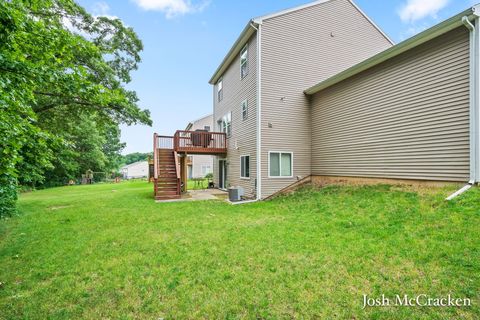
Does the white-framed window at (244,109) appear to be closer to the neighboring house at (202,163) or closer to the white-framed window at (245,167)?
the white-framed window at (245,167)

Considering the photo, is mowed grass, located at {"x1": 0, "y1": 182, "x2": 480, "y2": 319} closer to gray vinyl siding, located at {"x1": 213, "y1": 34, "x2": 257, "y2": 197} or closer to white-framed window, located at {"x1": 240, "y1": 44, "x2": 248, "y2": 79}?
gray vinyl siding, located at {"x1": 213, "y1": 34, "x2": 257, "y2": 197}

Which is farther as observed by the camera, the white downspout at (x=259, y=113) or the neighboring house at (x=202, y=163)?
the neighboring house at (x=202, y=163)

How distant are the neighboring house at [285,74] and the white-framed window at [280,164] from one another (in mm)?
45

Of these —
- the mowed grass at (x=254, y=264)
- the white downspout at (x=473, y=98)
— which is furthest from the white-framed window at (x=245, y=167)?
the white downspout at (x=473, y=98)

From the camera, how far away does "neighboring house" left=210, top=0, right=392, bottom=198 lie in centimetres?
1057

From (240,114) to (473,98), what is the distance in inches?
354

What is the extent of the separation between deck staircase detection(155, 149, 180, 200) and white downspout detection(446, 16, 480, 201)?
10.8 meters

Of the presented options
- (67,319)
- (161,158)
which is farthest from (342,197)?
(161,158)

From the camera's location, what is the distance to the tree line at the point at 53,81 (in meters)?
3.39

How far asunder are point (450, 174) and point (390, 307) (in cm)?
544

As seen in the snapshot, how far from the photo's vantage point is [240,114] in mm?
12641

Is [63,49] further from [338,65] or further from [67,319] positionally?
[338,65]

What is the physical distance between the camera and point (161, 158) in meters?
13.4

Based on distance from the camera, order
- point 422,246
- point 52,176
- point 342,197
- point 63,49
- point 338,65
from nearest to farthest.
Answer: point 422,246
point 63,49
point 342,197
point 338,65
point 52,176
